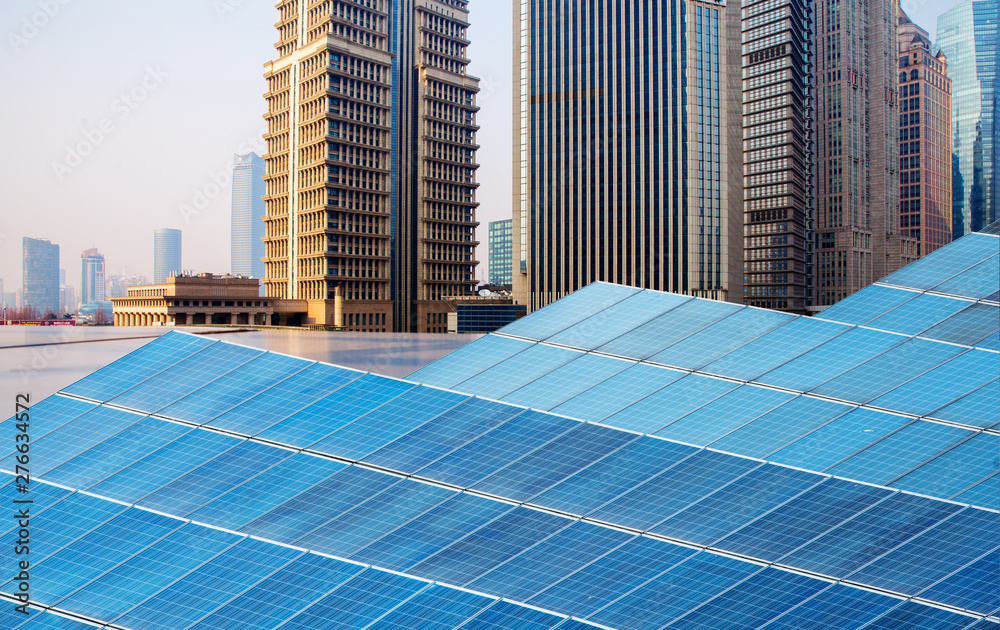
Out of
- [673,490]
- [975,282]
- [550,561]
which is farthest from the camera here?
[975,282]

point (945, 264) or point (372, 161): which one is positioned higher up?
point (372, 161)

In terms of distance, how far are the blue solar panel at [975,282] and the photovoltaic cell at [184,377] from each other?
1934 cm

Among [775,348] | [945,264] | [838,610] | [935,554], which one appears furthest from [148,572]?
[945,264]

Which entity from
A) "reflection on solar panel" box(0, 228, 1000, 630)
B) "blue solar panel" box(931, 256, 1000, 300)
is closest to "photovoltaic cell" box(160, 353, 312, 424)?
"reflection on solar panel" box(0, 228, 1000, 630)

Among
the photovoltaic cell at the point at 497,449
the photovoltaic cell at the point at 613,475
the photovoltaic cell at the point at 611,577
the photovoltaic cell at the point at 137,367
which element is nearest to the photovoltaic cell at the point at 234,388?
the photovoltaic cell at the point at 137,367

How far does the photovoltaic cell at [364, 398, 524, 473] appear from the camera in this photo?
13.7 meters

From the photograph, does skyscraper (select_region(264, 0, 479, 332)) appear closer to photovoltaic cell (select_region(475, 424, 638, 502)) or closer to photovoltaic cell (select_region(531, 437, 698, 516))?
photovoltaic cell (select_region(475, 424, 638, 502))

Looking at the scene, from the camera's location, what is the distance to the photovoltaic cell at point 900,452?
12.6m

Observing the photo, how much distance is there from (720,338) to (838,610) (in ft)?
29.3

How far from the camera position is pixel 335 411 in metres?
15.3

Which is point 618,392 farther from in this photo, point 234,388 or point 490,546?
point 234,388

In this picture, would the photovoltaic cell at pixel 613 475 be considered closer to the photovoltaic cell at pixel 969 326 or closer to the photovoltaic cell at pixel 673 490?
the photovoltaic cell at pixel 673 490

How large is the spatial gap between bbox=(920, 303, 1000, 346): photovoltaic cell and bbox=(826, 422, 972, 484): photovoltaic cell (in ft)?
14.1

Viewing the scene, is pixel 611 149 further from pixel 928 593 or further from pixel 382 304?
pixel 928 593
